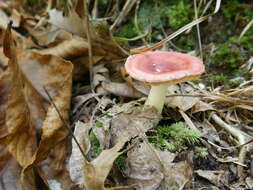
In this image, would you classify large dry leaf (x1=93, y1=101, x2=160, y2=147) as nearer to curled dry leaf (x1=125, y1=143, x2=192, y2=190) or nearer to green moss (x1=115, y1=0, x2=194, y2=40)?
curled dry leaf (x1=125, y1=143, x2=192, y2=190)

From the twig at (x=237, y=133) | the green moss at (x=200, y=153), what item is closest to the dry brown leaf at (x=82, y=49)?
the twig at (x=237, y=133)

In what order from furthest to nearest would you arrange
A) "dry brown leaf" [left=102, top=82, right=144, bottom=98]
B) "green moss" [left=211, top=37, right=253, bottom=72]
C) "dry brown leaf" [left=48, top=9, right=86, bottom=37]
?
"green moss" [left=211, top=37, right=253, bottom=72], "dry brown leaf" [left=48, top=9, right=86, bottom=37], "dry brown leaf" [left=102, top=82, right=144, bottom=98]

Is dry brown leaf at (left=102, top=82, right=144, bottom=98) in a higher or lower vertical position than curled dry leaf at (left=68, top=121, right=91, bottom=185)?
higher

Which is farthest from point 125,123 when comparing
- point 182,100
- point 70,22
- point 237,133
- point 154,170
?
point 70,22

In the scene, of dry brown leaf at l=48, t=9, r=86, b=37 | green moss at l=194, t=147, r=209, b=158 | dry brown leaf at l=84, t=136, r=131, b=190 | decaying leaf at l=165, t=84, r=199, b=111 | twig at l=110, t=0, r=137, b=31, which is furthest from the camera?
twig at l=110, t=0, r=137, b=31

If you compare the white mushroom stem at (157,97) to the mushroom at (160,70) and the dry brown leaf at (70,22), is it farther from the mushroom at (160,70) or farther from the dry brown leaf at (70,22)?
the dry brown leaf at (70,22)

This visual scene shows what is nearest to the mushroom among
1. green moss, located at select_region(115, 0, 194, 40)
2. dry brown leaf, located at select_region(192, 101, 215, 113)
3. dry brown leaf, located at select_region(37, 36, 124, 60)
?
dry brown leaf, located at select_region(192, 101, 215, 113)

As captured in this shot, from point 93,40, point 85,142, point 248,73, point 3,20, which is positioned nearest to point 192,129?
point 85,142
